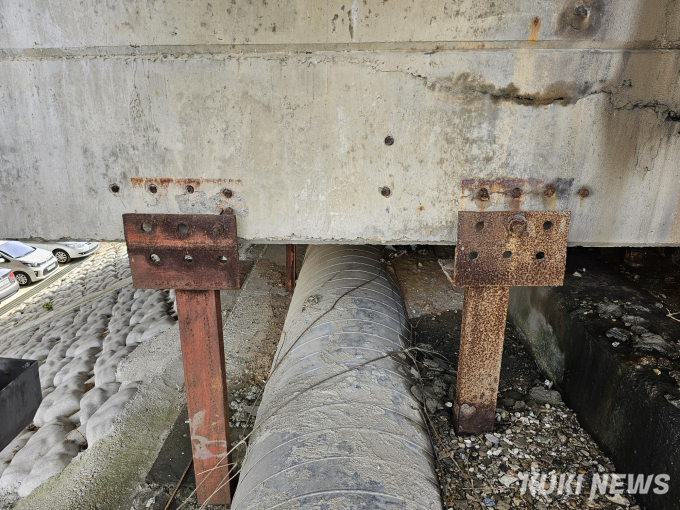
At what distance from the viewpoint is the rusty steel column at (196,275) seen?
97.3 inches

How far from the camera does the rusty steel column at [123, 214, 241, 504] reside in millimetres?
2473

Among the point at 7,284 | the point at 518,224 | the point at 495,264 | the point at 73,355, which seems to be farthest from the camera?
the point at 7,284

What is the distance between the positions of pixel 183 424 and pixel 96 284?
26.8 ft

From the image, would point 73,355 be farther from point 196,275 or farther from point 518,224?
point 518,224

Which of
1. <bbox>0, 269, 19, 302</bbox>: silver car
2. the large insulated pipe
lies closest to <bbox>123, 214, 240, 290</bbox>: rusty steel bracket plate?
the large insulated pipe

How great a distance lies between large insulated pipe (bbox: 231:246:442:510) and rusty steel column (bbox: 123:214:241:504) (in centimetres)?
43

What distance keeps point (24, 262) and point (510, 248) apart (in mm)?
12868

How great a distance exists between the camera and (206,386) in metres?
2.93

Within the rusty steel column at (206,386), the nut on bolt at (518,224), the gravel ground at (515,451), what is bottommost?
the gravel ground at (515,451)

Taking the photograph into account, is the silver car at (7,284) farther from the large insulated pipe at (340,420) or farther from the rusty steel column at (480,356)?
the rusty steel column at (480,356)

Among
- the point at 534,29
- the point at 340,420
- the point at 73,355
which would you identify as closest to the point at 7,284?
the point at 73,355

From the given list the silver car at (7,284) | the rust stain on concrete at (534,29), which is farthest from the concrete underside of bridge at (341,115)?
the silver car at (7,284)

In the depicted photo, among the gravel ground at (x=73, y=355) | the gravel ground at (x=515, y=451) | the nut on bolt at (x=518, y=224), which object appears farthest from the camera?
the gravel ground at (x=73, y=355)

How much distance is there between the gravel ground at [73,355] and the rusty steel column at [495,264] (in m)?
3.62
